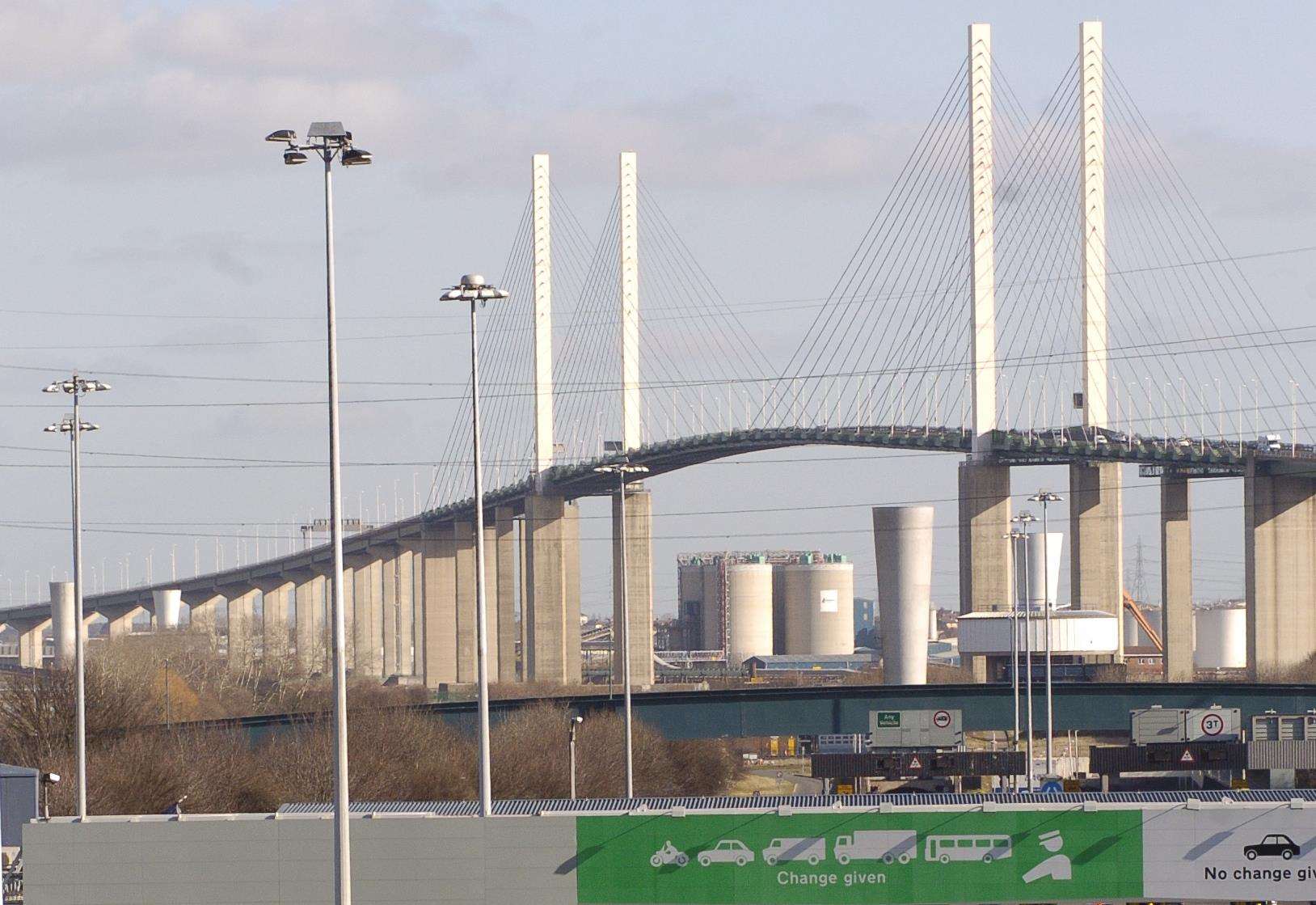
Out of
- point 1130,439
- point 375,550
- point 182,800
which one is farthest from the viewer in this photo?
point 375,550

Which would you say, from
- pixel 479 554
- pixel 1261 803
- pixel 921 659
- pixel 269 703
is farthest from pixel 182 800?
pixel 269 703

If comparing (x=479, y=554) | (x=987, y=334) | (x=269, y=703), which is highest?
(x=987, y=334)

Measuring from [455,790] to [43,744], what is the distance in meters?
14.7

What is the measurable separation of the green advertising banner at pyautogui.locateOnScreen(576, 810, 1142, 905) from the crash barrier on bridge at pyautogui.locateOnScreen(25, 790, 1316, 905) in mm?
25

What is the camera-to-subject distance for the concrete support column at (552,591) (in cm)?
12888

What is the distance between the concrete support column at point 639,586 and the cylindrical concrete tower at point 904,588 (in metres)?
13.3

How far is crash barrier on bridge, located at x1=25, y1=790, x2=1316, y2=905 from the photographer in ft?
107

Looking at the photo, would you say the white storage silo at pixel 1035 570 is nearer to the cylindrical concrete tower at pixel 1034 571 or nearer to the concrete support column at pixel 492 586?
the cylindrical concrete tower at pixel 1034 571

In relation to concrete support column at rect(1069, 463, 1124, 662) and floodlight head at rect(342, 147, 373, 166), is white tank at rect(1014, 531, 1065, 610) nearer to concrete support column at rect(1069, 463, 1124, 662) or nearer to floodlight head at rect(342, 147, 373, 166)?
concrete support column at rect(1069, 463, 1124, 662)

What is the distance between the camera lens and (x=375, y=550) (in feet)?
609

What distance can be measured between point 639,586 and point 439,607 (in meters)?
31.4

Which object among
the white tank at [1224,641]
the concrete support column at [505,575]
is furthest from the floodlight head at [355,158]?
the white tank at [1224,641]

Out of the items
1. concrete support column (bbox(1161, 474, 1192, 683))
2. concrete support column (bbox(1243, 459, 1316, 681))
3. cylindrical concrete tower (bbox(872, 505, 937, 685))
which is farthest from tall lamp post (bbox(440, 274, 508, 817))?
cylindrical concrete tower (bbox(872, 505, 937, 685))

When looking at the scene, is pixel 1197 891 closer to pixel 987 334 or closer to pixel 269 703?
pixel 987 334
